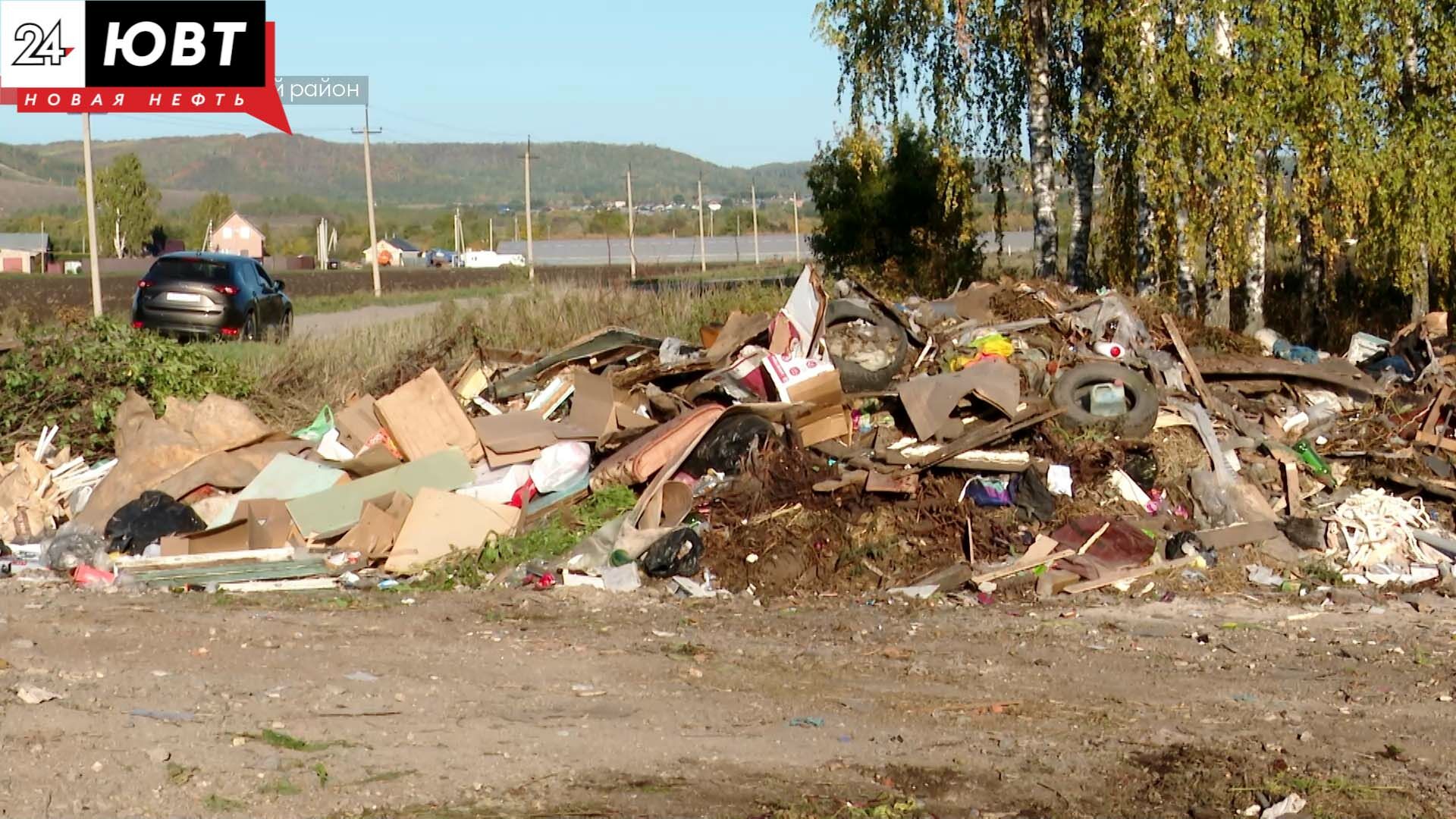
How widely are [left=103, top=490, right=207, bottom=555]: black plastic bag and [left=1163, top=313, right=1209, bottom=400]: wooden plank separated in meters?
7.34

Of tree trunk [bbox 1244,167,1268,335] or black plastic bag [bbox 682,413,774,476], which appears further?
tree trunk [bbox 1244,167,1268,335]

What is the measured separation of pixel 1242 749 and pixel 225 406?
329 inches

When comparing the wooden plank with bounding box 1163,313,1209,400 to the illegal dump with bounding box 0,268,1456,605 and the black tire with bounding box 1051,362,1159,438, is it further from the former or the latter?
the black tire with bounding box 1051,362,1159,438

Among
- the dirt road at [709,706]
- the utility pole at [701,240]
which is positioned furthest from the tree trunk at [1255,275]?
the utility pole at [701,240]

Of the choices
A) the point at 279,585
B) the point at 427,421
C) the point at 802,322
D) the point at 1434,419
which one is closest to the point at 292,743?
the point at 279,585

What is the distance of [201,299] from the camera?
21219 millimetres

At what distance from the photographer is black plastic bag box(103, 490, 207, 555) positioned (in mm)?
9859

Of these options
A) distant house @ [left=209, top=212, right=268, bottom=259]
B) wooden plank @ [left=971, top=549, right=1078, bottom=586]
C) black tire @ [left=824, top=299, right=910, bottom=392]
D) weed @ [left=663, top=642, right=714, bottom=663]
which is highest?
distant house @ [left=209, top=212, right=268, bottom=259]

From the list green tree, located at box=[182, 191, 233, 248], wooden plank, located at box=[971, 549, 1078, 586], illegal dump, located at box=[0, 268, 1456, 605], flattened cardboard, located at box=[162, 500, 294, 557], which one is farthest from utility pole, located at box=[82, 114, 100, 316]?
green tree, located at box=[182, 191, 233, 248]

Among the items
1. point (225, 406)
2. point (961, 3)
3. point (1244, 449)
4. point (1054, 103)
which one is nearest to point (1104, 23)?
point (961, 3)

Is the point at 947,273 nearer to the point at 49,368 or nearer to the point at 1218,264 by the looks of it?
the point at 1218,264

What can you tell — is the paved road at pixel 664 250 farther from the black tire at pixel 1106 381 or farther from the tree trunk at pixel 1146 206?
the black tire at pixel 1106 381

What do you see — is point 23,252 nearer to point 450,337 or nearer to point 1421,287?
point 450,337

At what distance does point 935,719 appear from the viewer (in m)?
6.22
